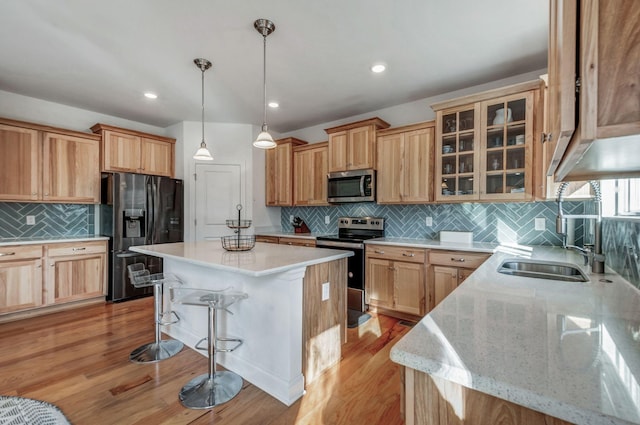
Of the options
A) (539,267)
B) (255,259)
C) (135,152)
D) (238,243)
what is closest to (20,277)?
(135,152)

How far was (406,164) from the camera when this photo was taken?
347 centimetres

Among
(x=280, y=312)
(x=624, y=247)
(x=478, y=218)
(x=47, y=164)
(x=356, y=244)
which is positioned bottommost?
(x=280, y=312)

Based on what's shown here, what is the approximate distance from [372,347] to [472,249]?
1325mm

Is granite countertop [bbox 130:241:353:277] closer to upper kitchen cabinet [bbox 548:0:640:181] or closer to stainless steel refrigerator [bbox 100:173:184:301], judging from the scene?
upper kitchen cabinet [bbox 548:0:640:181]

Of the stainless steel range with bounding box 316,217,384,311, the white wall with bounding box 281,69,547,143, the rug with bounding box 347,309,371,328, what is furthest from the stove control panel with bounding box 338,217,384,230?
the white wall with bounding box 281,69,547,143

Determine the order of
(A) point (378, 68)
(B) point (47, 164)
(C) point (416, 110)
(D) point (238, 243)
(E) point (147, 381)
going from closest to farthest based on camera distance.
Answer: (E) point (147, 381) < (D) point (238, 243) < (A) point (378, 68) < (B) point (47, 164) < (C) point (416, 110)

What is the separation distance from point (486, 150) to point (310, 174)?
242 centimetres

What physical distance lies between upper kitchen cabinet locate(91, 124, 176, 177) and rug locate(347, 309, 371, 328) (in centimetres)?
358

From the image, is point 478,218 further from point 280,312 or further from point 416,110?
point 280,312

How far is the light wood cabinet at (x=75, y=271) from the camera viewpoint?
3.44 meters

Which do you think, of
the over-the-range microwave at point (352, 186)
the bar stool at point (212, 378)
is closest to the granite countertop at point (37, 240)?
the bar stool at point (212, 378)

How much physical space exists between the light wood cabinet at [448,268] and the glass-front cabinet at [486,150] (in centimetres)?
63

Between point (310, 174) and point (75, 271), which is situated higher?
point (310, 174)

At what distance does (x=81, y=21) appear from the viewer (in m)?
2.21
